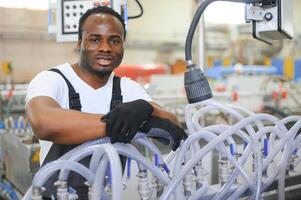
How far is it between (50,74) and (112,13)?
0.29 meters

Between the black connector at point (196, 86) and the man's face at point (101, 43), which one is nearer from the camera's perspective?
the black connector at point (196, 86)

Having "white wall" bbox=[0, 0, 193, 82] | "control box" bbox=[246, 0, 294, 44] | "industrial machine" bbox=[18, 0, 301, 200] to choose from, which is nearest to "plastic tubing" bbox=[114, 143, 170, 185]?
"industrial machine" bbox=[18, 0, 301, 200]

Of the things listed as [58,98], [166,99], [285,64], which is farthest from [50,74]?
[285,64]

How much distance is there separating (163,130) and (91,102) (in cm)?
33

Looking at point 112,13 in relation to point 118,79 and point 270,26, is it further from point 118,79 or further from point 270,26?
point 270,26

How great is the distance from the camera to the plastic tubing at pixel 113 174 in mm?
716

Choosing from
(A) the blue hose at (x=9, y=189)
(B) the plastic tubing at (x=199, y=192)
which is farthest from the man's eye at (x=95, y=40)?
(A) the blue hose at (x=9, y=189)

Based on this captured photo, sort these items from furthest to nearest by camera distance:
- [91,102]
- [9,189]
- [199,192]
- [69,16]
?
1. [9,189]
2. [69,16]
3. [91,102]
4. [199,192]

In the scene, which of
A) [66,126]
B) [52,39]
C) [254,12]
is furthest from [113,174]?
[52,39]

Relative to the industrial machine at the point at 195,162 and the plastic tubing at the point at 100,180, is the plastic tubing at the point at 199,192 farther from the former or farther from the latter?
the plastic tubing at the point at 100,180

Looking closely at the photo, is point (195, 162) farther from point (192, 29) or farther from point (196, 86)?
point (192, 29)

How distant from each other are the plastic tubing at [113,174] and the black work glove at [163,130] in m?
0.19

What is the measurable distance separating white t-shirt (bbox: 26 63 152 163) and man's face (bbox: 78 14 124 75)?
74mm

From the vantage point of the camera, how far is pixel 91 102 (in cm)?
118
